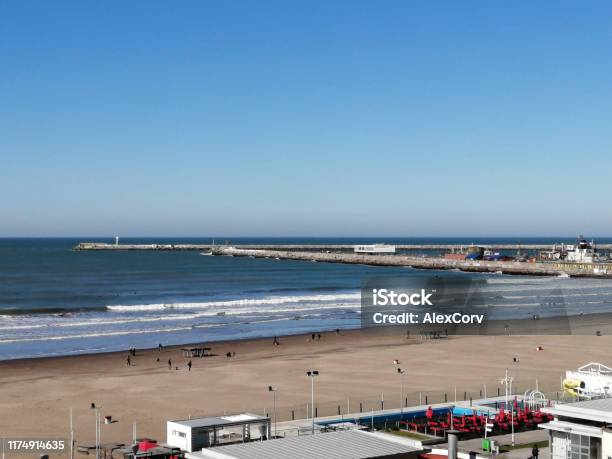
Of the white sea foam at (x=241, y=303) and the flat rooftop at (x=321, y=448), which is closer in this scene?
the flat rooftop at (x=321, y=448)

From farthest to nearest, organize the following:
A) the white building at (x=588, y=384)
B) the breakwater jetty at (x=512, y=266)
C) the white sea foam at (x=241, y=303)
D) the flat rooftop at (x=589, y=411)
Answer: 1. the breakwater jetty at (x=512, y=266)
2. the white sea foam at (x=241, y=303)
3. the white building at (x=588, y=384)
4. the flat rooftop at (x=589, y=411)

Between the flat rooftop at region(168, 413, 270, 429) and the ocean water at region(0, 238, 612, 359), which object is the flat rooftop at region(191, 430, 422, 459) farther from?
the ocean water at region(0, 238, 612, 359)

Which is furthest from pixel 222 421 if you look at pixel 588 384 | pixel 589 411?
pixel 588 384

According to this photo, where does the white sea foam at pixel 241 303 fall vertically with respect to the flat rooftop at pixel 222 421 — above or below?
below

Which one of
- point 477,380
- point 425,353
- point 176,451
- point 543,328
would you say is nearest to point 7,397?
point 176,451

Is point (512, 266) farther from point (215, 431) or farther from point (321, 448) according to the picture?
point (321, 448)

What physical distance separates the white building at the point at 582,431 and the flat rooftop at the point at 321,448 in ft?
15.2

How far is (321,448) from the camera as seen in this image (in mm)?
19797

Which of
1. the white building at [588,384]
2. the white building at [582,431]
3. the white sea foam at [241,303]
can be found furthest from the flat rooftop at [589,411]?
the white sea foam at [241,303]

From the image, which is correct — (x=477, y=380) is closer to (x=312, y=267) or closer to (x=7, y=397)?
(x=7, y=397)

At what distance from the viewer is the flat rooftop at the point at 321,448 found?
19172 mm

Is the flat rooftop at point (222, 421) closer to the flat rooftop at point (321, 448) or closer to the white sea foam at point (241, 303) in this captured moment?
the flat rooftop at point (321, 448)

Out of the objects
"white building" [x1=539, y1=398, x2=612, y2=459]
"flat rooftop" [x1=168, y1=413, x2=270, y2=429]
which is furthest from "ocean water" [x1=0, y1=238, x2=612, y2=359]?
"white building" [x1=539, y1=398, x2=612, y2=459]

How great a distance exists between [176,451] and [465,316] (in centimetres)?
6033
